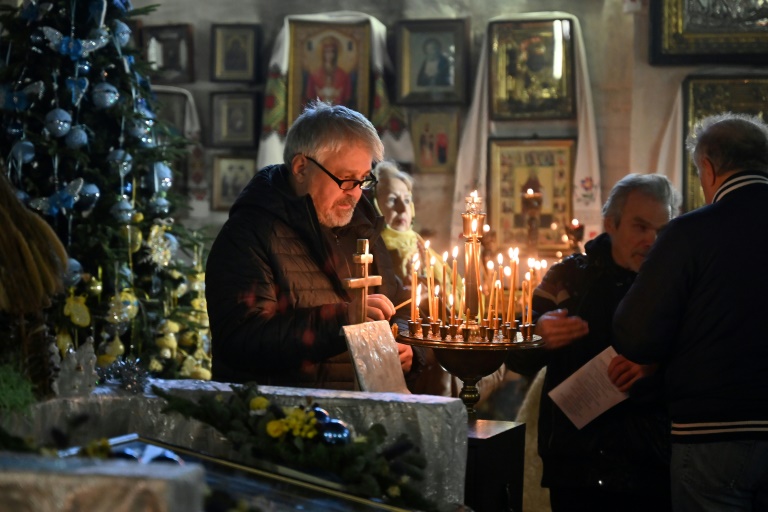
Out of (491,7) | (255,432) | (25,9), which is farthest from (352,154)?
(491,7)

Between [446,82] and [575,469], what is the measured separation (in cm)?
544

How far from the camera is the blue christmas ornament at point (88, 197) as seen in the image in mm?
5816

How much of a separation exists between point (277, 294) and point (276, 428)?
1.03 meters

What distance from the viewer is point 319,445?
7.11 feet

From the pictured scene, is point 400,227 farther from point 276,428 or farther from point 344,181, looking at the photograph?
point 276,428

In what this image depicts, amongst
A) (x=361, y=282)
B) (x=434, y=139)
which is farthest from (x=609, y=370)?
(x=434, y=139)

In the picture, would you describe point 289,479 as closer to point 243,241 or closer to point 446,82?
point 243,241

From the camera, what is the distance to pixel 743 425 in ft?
9.91

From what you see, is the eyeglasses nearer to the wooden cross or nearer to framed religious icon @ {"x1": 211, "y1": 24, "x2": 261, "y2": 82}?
the wooden cross

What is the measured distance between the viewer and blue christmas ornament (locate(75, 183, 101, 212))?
229 inches

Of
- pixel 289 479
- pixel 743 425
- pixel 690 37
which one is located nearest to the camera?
pixel 289 479

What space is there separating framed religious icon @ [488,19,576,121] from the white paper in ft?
16.6

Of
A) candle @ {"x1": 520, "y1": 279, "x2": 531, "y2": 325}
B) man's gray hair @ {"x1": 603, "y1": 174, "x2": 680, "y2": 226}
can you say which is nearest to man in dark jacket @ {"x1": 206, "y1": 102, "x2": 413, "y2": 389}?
candle @ {"x1": 520, "y1": 279, "x2": 531, "y2": 325}

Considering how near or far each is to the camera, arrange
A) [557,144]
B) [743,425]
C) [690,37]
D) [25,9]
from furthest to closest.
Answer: [557,144], [690,37], [25,9], [743,425]
